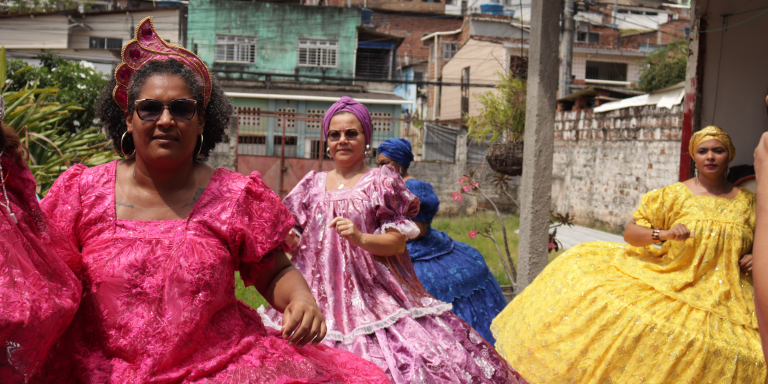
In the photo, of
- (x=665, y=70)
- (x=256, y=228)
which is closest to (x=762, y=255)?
(x=256, y=228)

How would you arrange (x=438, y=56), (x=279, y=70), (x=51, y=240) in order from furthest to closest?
(x=438, y=56)
(x=279, y=70)
(x=51, y=240)

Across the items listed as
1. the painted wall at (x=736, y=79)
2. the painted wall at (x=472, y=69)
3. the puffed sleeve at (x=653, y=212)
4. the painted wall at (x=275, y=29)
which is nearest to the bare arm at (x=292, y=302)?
the puffed sleeve at (x=653, y=212)

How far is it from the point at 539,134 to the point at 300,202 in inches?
97.1

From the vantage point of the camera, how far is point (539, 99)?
5203 millimetres

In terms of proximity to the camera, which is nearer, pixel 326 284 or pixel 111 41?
pixel 326 284

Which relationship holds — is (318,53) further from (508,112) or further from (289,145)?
(508,112)

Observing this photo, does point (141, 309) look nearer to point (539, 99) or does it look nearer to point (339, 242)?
point (339, 242)

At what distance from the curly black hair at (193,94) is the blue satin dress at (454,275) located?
9.79 ft

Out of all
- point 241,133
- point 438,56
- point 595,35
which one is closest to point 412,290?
point 241,133

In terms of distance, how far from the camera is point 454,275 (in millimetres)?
5117

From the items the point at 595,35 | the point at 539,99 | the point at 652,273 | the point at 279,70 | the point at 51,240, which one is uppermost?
the point at 595,35

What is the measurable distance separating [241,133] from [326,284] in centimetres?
1316

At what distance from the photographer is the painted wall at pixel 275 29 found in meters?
24.9

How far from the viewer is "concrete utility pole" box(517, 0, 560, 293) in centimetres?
513
